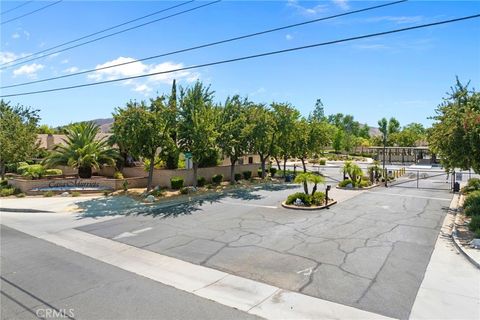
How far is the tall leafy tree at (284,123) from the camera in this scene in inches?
1174

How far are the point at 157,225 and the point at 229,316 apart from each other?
8524 mm

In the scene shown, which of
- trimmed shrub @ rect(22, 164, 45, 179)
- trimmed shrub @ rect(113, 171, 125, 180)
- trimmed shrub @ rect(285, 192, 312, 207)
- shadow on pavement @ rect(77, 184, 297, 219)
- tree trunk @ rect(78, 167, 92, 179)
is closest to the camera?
shadow on pavement @ rect(77, 184, 297, 219)

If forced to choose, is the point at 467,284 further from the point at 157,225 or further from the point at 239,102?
the point at 239,102

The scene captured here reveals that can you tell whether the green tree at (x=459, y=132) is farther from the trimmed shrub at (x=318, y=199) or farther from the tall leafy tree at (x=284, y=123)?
the tall leafy tree at (x=284, y=123)

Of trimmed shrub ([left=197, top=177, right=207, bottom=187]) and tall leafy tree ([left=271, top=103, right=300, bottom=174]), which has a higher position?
tall leafy tree ([left=271, top=103, right=300, bottom=174])

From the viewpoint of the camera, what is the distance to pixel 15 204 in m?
19.8

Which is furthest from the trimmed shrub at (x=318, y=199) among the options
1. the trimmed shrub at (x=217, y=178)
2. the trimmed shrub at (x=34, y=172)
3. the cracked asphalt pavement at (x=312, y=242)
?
the trimmed shrub at (x=34, y=172)

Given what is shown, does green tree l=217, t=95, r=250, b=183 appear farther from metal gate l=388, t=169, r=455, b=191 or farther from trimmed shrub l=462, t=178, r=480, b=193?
trimmed shrub l=462, t=178, r=480, b=193

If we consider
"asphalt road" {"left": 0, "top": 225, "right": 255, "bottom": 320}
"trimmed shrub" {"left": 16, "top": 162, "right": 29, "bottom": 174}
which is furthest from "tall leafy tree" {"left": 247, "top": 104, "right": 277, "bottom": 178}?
"asphalt road" {"left": 0, "top": 225, "right": 255, "bottom": 320}

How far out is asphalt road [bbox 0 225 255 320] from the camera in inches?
278

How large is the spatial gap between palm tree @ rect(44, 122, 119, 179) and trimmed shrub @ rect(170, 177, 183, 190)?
5.40m

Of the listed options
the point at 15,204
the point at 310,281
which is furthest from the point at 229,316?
the point at 15,204

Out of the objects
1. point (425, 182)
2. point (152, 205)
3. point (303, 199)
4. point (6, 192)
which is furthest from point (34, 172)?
point (425, 182)

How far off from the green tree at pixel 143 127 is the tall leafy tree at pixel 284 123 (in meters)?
11.3
